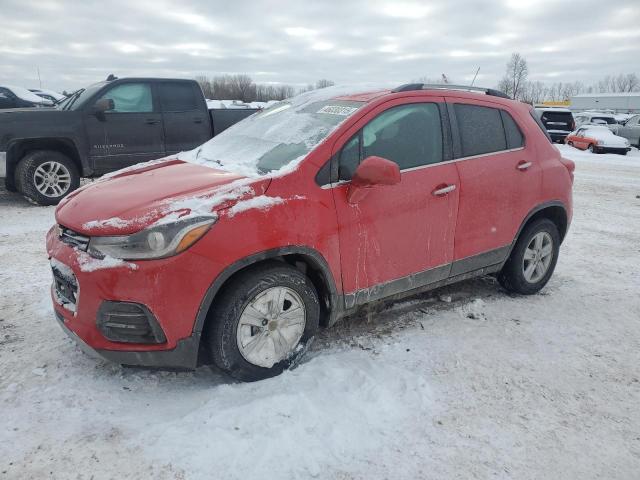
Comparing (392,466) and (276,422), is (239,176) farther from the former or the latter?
(392,466)

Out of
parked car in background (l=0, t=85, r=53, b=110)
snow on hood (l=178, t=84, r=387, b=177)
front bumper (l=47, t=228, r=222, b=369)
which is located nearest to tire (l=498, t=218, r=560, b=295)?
snow on hood (l=178, t=84, r=387, b=177)

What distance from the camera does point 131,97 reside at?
7.57 m

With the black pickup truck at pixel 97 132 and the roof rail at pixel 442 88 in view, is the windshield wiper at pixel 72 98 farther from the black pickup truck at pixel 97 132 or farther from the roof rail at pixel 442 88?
the roof rail at pixel 442 88

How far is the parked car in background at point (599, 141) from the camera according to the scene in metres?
19.4

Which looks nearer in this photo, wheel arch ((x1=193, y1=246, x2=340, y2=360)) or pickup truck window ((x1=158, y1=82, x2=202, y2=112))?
wheel arch ((x1=193, y1=246, x2=340, y2=360))

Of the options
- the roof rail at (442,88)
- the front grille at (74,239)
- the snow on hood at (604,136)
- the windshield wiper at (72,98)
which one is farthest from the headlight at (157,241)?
the snow on hood at (604,136)

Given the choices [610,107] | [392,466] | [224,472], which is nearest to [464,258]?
[392,466]

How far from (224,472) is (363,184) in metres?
1.71

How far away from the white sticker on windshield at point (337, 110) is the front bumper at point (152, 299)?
139cm

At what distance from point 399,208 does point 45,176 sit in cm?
603

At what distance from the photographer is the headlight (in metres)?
2.43

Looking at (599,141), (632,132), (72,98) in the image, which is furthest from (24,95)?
(632,132)

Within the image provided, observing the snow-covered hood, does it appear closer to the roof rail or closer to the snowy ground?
the snowy ground

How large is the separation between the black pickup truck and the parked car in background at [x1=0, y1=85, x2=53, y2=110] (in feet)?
22.9
